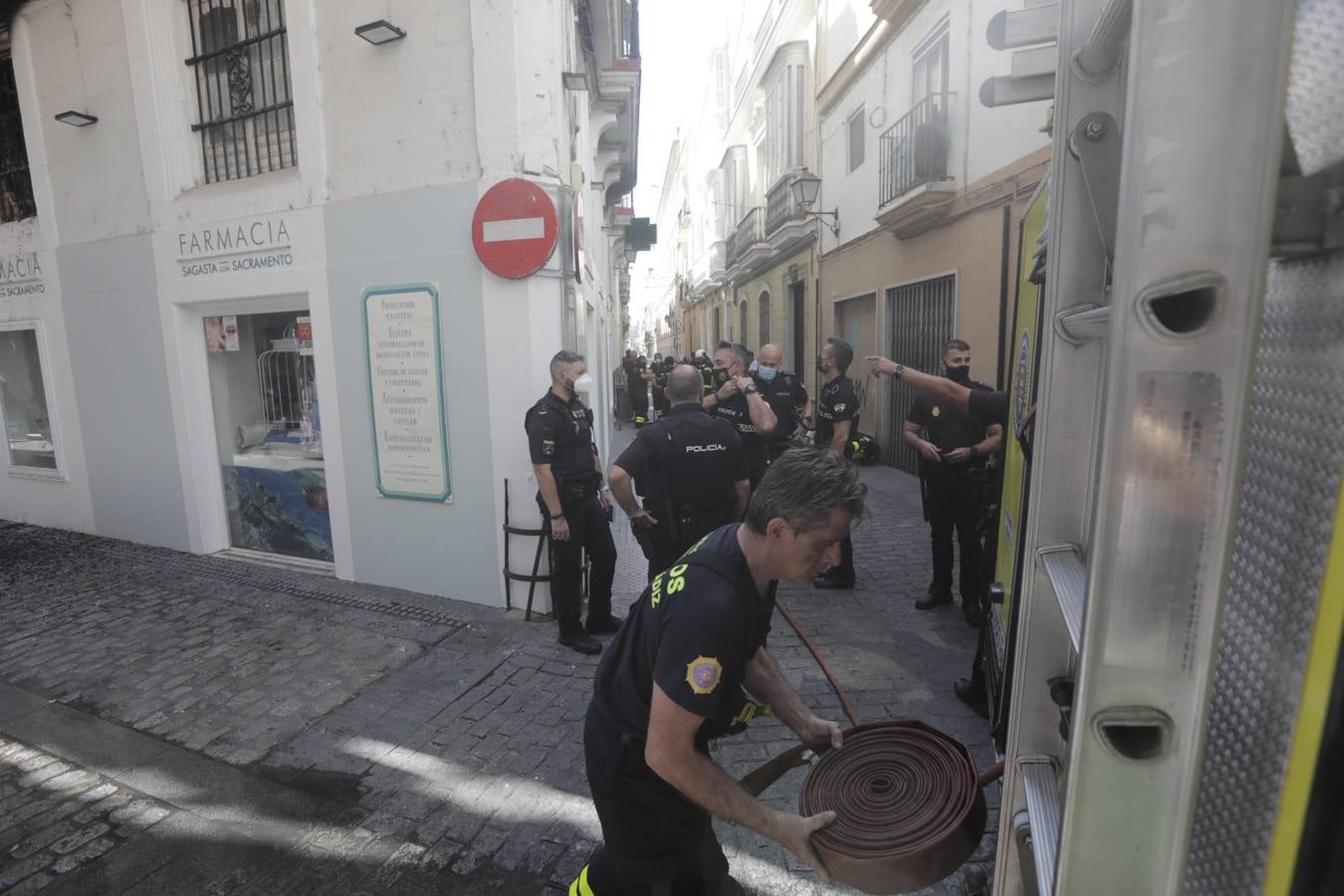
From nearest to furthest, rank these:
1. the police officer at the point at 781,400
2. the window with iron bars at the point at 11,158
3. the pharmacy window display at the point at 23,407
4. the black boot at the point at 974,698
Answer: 1. the black boot at the point at 974,698
2. the police officer at the point at 781,400
3. the window with iron bars at the point at 11,158
4. the pharmacy window display at the point at 23,407

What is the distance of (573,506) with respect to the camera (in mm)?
4871

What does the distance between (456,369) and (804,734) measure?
409 centimetres

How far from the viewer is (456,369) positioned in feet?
17.4

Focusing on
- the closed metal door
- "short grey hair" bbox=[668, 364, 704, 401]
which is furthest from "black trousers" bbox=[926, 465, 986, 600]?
the closed metal door

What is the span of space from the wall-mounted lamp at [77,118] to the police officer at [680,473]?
651 cm

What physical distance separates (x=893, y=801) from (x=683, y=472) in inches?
107

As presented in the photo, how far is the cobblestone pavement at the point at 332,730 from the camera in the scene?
9.27 ft

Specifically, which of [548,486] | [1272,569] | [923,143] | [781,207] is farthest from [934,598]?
[781,207]

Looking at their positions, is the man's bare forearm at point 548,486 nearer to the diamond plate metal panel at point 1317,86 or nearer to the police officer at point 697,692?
the police officer at point 697,692

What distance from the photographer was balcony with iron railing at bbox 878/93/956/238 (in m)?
9.00

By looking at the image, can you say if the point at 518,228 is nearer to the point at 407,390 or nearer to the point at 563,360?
the point at 563,360

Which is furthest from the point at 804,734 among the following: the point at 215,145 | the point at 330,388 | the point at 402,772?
the point at 215,145

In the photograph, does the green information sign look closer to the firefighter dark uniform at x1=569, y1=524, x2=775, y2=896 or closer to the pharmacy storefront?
the pharmacy storefront

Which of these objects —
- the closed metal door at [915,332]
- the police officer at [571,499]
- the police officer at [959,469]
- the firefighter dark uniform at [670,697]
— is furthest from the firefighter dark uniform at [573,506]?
the closed metal door at [915,332]
